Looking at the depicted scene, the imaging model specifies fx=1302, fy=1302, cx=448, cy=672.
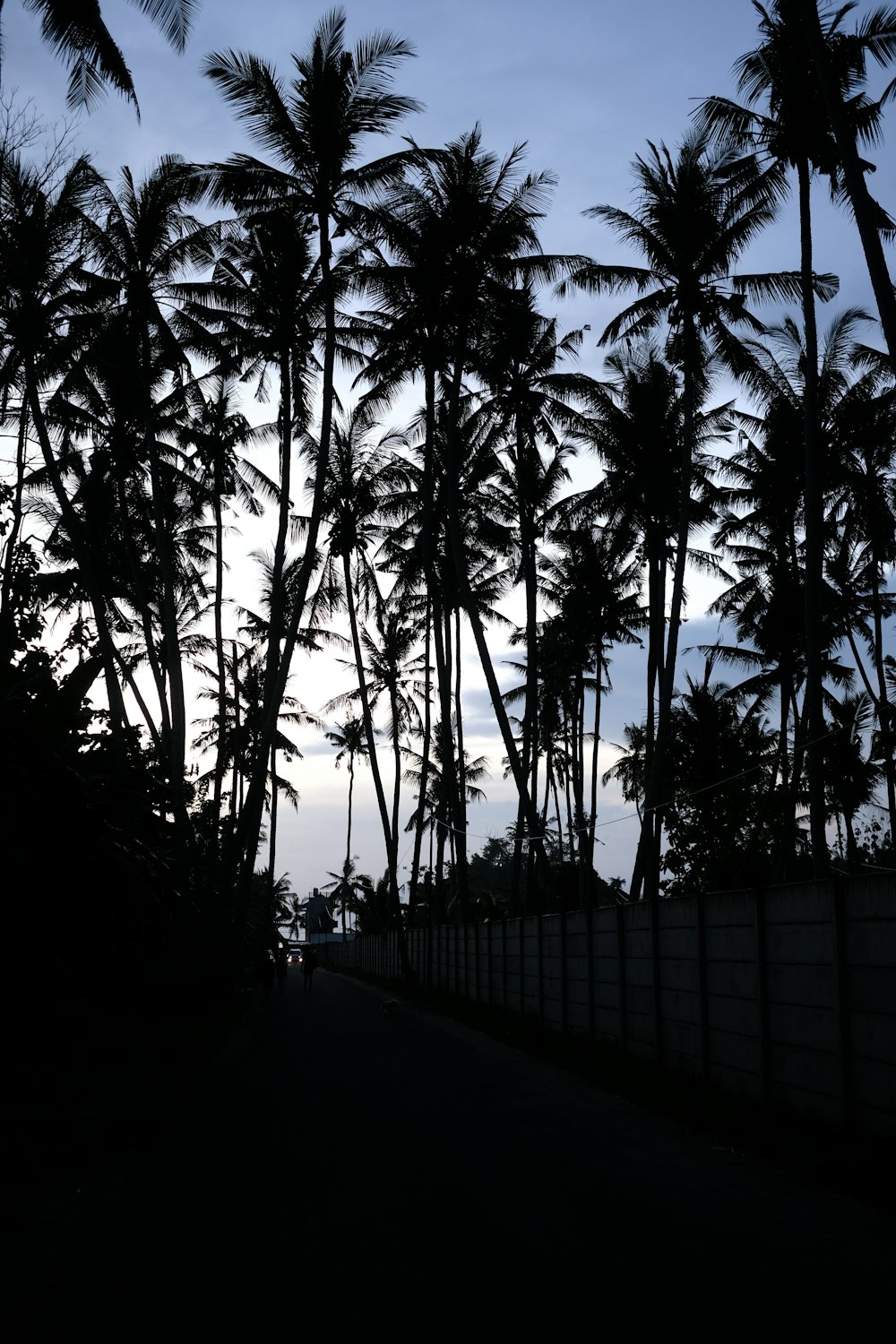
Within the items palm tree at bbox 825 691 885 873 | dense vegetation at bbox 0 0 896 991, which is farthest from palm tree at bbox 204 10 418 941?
palm tree at bbox 825 691 885 873

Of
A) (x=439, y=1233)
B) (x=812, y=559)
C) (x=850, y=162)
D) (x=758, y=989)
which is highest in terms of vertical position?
(x=850, y=162)

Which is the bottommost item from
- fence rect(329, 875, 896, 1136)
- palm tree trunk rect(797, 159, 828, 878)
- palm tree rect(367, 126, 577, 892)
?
fence rect(329, 875, 896, 1136)

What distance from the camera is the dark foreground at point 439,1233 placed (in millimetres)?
4855

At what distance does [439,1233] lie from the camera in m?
6.18

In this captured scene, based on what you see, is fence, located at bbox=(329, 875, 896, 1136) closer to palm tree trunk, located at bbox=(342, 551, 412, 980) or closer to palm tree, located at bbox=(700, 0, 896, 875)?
palm tree, located at bbox=(700, 0, 896, 875)

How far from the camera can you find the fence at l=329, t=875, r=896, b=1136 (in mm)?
8875

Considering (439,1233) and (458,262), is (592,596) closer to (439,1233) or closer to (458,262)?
(458,262)

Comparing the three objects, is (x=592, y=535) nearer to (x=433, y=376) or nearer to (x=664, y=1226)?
(x=433, y=376)

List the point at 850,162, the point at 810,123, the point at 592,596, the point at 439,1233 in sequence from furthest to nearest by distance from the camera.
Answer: the point at 592,596, the point at 810,123, the point at 850,162, the point at 439,1233

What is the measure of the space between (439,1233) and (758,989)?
5.46 m

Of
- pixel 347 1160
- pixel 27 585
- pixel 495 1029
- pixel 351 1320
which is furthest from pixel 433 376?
pixel 351 1320

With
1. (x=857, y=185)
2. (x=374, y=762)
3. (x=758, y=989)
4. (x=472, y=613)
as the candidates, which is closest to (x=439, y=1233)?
(x=758, y=989)

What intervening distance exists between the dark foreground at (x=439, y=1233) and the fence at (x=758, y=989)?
3.40ft

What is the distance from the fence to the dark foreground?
1.04 meters
